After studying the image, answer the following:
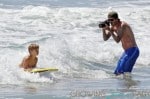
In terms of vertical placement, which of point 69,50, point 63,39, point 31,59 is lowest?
point 69,50

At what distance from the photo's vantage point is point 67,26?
18516mm

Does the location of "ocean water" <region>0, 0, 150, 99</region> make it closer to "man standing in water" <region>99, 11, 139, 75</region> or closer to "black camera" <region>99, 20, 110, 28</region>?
"man standing in water" <region>99, 11, 139, 75</region>

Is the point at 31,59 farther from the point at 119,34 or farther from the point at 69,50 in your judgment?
the point at 69,50

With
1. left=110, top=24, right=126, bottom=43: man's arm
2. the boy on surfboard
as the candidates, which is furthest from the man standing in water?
the boy on surfboard

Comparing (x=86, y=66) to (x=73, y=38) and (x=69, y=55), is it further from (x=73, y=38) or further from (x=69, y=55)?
(x=73, y=38)

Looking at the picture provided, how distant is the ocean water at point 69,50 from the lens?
29.3 feet

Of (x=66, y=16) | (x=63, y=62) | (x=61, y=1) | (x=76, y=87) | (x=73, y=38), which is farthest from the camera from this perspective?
(x=61, y=1)

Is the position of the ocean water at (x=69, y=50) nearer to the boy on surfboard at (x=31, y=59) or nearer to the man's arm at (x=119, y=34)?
the boy on surfboard at (x=31, y=59)

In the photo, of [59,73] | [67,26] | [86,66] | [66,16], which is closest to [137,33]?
[67,26]

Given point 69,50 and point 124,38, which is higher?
point 124,38

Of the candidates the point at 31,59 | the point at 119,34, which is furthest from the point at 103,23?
the point at 31,59

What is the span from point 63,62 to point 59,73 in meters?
1.15

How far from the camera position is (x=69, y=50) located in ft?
45.5

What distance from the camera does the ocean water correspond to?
352 inches
